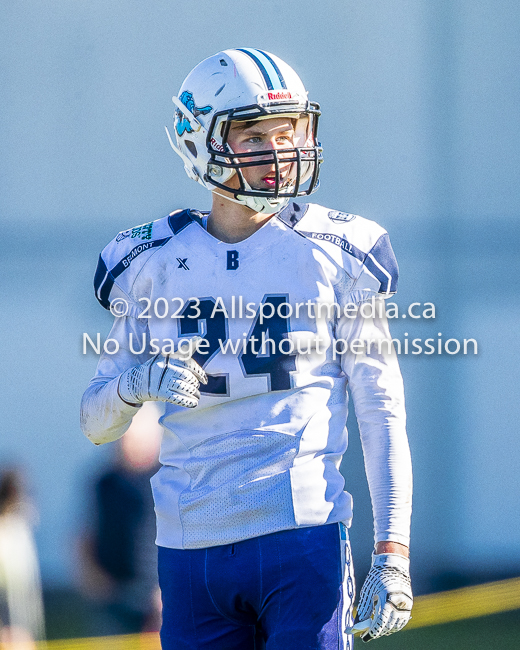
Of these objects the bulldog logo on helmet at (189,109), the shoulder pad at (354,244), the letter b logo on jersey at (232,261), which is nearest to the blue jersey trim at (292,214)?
the shoulder pad at (354,244)

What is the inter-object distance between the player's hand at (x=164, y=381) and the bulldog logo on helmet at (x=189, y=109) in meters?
0.46

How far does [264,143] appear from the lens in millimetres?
1596

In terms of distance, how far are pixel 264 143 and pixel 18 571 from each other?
1.69 m

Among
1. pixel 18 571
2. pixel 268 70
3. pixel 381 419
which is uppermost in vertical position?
pixel 268 70

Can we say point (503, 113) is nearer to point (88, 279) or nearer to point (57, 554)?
point (88, 279)

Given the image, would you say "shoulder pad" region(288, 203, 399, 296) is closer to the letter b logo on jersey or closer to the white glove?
the letter b logo on jersey

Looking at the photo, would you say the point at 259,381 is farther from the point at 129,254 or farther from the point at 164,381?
the point at 129,254

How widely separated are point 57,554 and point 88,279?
32.3 inches

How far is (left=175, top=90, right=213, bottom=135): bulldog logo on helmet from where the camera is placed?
165cm

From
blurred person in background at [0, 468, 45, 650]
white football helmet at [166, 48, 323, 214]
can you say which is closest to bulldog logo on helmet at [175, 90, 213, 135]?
white football helmet at [166, 48, 323, 214]

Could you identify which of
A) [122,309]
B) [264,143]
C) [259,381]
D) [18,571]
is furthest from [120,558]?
[264,143]

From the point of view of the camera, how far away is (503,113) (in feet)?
9.49

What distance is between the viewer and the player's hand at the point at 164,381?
1.42m

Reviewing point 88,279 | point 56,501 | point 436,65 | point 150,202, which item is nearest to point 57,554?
point 56,501
